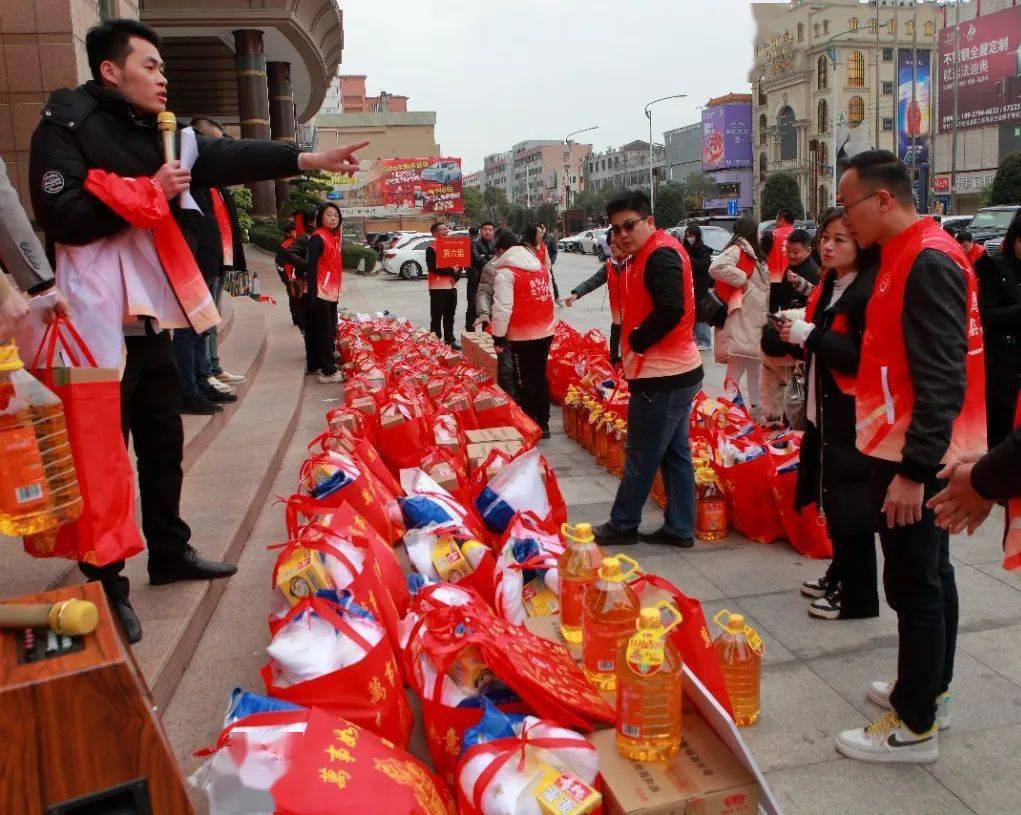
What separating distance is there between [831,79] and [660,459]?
71803mm

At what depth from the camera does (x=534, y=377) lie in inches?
278

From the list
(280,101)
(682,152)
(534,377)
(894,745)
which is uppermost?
(682,152)

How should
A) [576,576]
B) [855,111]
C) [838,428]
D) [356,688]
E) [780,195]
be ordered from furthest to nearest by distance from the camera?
[855,111]
[780,195]
[838,428]
[576,576]
[356,688]

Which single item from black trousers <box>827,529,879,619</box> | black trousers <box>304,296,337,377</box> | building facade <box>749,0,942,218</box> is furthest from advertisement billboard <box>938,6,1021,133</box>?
black trousers <box>827,529,879,619</box>

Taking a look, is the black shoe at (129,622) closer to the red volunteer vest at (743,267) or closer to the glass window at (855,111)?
the red volunteer vest at (743,267)

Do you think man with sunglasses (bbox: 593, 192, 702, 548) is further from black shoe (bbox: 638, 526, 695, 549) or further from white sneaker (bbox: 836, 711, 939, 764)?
white sneaker (bbox: 836, 711, 939, 764)

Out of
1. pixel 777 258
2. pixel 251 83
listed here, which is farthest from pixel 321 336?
pixel 251 83

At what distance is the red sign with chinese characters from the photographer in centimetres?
1061

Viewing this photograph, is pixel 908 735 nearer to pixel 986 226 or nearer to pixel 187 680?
pixel 187 680

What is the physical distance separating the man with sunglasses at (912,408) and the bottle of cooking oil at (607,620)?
0.82 metres

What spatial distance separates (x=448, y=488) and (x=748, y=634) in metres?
1.92

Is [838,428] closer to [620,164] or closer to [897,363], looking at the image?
[897,363]

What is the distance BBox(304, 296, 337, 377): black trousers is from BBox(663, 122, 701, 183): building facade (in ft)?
331

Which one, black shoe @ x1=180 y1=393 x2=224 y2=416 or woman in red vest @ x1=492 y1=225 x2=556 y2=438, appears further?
woman in red vest @ x1=492 y1=225 x2=556 y2=438
